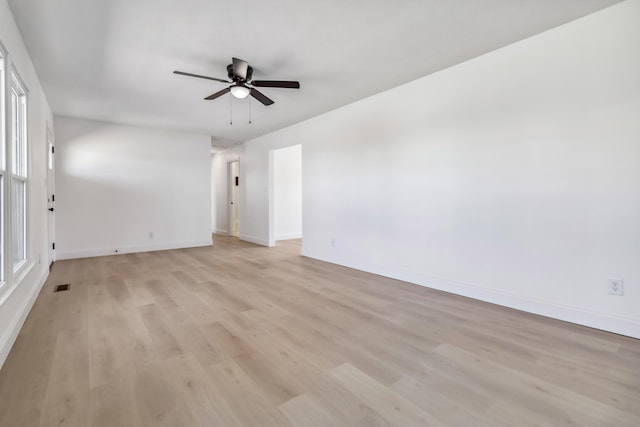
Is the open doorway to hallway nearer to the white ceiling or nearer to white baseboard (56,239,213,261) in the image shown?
white baseboard (56,239,213,261)

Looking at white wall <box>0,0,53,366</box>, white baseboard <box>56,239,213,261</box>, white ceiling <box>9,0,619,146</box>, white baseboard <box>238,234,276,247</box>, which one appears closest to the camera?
white wall <box>0,0,53,366</box>

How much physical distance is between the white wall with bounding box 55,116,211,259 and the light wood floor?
2.63 m

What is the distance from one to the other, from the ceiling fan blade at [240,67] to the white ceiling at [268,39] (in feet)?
0.31

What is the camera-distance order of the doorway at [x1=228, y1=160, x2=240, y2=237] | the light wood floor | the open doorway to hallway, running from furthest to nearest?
the doorway at [x1=228, y1=160, x2=240, y2=237]
the open doorway to hallway
the light wood floor

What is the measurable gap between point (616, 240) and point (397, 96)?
264 cm

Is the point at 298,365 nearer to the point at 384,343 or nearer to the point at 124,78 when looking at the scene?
the point at 384,343

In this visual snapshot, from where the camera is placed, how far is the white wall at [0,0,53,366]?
2.07 m

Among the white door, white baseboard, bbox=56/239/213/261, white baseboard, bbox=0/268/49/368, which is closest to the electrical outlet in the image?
white baseboard, bbox=0/268/49/368

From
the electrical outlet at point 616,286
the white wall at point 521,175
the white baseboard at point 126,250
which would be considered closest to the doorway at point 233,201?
the white baseboard at point 126,250

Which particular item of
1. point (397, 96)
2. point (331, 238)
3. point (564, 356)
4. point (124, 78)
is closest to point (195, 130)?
point (124, 78)

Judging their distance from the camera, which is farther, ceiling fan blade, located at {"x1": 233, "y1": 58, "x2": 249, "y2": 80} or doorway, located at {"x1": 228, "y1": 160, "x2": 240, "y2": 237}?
doorway, located at {"x1": 228, "y1": 160, "x2": 240, "y2": 237}

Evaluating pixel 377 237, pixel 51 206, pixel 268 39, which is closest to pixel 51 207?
pixel 51 206

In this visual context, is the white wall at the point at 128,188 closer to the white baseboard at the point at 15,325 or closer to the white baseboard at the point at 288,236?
the white baseboard at the point at 288,236

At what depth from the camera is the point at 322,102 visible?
434cm
